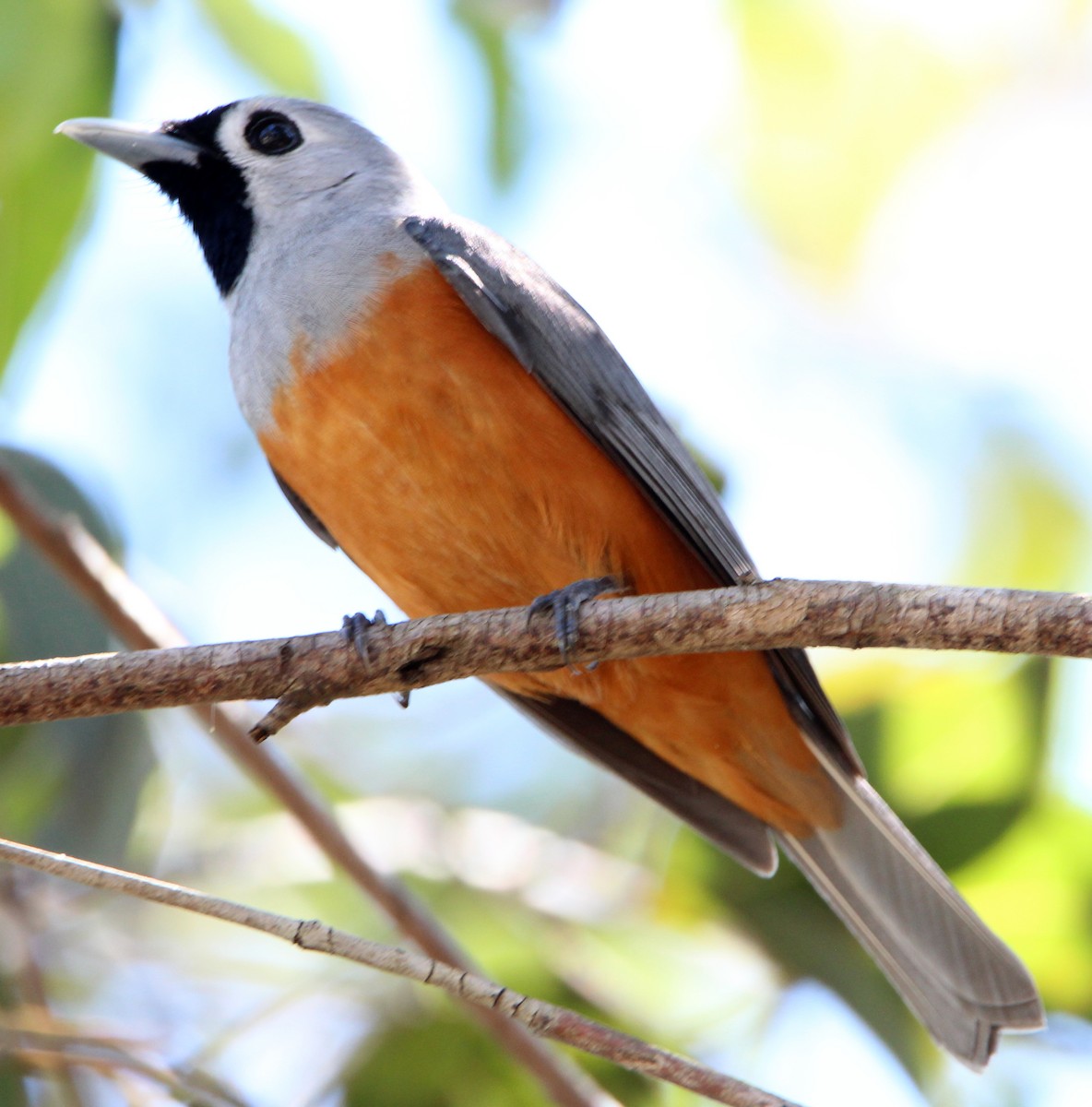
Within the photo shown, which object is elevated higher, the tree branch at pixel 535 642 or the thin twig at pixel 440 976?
the tree branch at pixel 535 642

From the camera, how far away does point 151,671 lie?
323 cm

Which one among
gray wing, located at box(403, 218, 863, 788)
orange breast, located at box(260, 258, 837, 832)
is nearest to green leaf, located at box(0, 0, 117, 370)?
orange breast, located at box(260, 258, 837, 832)

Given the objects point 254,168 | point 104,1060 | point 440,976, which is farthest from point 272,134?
point 440,976

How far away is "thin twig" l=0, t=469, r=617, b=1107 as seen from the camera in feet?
13.6

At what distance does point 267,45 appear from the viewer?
5355mm

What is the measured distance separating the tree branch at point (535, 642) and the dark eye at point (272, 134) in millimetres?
2632

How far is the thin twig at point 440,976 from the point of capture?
2.85m

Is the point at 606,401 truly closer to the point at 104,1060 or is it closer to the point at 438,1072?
the point at 438,1072

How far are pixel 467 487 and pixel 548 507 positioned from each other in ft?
0.82

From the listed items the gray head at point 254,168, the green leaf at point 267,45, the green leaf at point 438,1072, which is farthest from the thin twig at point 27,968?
the green leaf at point 267,45

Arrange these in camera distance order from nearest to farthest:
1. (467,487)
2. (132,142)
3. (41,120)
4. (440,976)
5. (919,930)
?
(440,976) < (467,487) < (41,120) < (919,930) < (132,142)

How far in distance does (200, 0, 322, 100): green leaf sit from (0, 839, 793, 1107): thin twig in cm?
340

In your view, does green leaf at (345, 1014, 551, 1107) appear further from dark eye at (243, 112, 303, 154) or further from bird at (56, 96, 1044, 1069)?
dark eye at (243, 112, 303, 154)

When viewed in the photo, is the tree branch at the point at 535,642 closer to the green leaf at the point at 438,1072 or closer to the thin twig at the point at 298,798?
the thin twig at the point at 298,798
